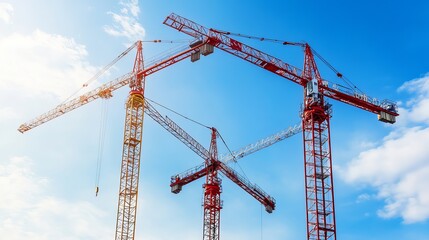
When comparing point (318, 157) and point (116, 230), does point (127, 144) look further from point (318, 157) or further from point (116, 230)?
point (318, 157)

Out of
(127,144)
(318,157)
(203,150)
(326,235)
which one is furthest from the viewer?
(203,150)

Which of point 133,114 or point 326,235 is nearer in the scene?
point 326,235

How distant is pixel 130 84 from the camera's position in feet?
285

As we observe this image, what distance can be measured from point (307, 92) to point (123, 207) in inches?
1078

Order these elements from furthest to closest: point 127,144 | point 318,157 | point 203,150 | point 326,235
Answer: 1. point 203,150
2. point 127,144
3. point 318,157
4. point 326,235

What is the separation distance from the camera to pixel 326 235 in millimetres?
71688

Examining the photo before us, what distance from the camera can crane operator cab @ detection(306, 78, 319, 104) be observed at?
256 feet

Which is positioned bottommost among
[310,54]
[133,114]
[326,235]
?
[326,235]

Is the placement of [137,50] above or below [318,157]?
above

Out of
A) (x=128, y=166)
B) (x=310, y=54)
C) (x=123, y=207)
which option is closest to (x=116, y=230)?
(x=123, y=207)

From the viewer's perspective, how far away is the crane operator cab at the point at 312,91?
7804cm

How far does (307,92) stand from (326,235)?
18.3 m

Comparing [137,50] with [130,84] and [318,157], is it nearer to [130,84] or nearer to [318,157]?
[130,84]

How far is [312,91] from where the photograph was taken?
78.2 meters
